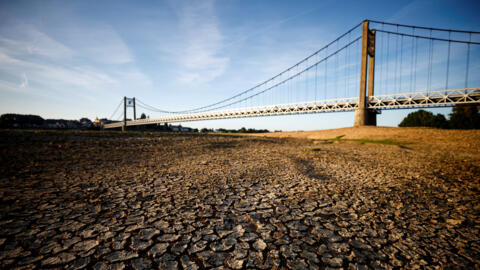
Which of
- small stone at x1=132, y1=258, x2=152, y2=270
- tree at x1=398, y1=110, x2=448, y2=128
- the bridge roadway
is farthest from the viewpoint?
tree at x1=398, y1=110, x2=448, y2=128

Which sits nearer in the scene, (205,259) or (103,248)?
(205,259)

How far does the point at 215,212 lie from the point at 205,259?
1026mm

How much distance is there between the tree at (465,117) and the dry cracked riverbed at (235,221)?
53821mm

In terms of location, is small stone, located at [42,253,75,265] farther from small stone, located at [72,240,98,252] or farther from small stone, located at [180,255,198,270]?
small stone, located at [180,255,198,270]

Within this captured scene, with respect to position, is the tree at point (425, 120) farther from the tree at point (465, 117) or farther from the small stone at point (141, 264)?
the small stone at point (141, 264)

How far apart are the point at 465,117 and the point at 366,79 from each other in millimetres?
32247

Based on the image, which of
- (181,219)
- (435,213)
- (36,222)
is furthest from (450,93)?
(36,222)

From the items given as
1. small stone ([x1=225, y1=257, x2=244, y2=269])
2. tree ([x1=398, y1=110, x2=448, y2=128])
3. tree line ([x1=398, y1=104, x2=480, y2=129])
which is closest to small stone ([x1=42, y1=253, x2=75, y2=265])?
small stone ([x1=225, y1=257, x2=244, y2=269])

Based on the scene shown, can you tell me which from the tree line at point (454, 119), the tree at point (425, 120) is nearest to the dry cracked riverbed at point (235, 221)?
the tree line at point (454, 119)

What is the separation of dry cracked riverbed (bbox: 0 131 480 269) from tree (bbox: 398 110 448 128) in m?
64.0

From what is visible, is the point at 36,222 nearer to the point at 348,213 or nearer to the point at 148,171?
the point at 148,171

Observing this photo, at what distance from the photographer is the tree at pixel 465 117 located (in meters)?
38.1

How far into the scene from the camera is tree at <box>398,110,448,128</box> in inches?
1892

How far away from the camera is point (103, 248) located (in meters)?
2.04
